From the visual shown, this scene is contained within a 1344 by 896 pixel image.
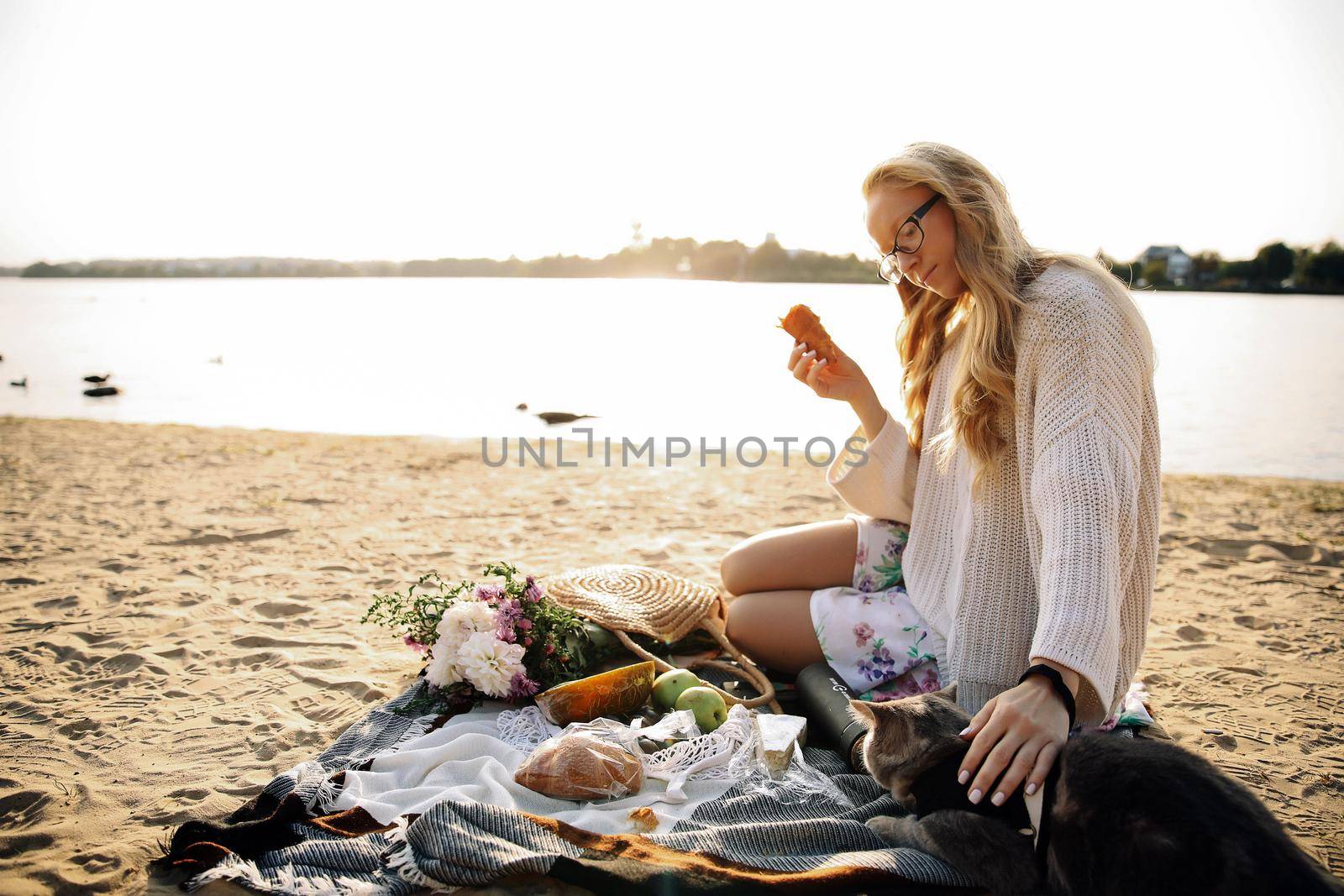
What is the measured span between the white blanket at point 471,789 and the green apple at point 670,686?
1.42ft

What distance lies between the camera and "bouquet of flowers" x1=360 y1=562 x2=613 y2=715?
2895 mm

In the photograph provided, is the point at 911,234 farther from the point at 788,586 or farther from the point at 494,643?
the point at 494,643

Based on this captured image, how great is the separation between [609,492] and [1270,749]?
5.02 metres

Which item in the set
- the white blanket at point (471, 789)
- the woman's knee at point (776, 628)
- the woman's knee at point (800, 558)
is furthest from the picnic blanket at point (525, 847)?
the woman's knee at point (800, 558)

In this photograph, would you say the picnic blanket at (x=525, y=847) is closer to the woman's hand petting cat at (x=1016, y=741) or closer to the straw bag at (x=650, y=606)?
the woman's hand petting cat at (x=1016, y=741)

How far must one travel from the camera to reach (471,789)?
7.95 ft

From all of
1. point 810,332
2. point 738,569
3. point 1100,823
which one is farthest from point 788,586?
point 1100,823

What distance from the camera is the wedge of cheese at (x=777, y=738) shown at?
2639 millimetres

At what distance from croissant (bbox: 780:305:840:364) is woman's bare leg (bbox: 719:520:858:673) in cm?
73

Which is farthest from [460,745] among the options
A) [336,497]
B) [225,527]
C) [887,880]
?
[336,497]

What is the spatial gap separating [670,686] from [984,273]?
5.98 feet

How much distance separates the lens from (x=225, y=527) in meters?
5.55

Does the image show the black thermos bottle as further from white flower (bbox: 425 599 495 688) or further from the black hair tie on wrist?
white flower (bbox: 425 599 495 688)

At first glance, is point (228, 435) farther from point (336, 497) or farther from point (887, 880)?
point (887, 880)
